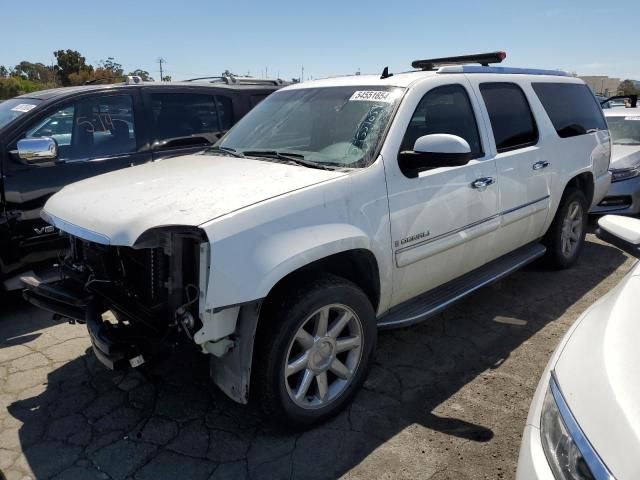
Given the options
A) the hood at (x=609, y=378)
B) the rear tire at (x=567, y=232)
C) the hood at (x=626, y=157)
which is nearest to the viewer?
the hood at (x=609, y=378)

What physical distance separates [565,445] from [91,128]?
4516 mm

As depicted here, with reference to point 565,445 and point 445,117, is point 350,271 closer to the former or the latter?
point 445,117

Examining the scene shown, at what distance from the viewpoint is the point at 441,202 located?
321 cm

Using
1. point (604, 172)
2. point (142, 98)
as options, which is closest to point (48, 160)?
point (142, 98)

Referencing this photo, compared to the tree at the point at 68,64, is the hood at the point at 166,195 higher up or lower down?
lower down

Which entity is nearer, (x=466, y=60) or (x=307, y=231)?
(x=307, y=231)

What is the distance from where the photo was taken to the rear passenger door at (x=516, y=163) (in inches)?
149

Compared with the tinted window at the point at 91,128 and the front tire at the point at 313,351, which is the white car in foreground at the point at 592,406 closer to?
the front tire at the point at 313,351

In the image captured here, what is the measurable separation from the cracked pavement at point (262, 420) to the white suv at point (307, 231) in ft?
0.87

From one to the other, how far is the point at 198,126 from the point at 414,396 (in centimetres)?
368

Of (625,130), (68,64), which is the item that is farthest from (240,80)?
(68,64)

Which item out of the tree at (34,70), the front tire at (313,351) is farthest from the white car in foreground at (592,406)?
the tree at (34,70)

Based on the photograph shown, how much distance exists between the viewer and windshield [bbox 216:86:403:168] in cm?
301

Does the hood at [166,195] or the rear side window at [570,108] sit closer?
the hood at [166,195]
